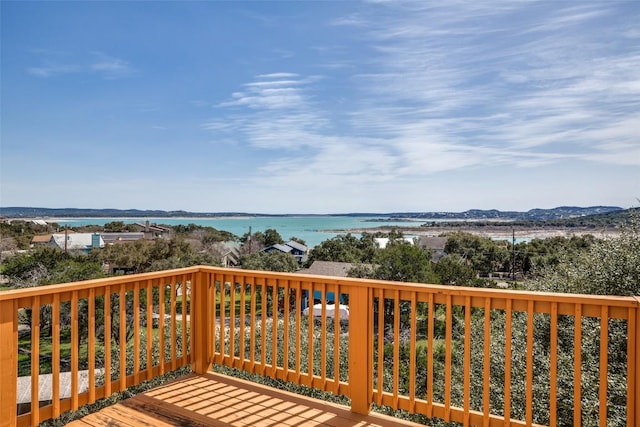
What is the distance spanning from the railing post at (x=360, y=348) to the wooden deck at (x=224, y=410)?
0.12 m

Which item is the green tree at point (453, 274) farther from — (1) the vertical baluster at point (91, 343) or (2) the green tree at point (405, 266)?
(1) the vertical baluster at point (91, 343)

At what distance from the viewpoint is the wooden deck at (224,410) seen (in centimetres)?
280

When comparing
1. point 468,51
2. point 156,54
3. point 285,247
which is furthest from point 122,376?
point 285,247

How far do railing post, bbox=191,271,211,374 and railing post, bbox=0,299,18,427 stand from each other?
145 centimetres

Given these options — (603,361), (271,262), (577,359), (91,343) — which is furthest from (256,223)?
(603,361)

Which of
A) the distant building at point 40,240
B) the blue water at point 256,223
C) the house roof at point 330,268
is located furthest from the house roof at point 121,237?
the house roof at point 330,268

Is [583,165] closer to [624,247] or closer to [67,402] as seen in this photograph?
[624,247]

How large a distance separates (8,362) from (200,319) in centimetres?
153

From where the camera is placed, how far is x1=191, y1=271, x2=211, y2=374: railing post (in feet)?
12.2

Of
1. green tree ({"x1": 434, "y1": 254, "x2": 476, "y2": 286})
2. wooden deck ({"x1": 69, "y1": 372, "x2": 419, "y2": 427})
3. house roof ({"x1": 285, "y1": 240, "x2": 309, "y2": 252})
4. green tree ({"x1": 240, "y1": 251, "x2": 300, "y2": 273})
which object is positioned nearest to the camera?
wooden deck ({"x1": 69, "y1": 372, "x2": 419, "y2": 427})

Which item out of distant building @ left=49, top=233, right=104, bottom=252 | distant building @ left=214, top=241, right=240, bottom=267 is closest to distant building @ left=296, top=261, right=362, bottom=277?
distant building @ left=214, top=241, right=240, bottom=267

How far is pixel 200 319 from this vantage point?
12.2ft

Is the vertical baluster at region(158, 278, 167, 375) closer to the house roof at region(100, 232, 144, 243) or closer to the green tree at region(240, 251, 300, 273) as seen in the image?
the green tree at region(240, 251, 300, 273)

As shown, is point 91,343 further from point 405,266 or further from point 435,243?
point 435,243
